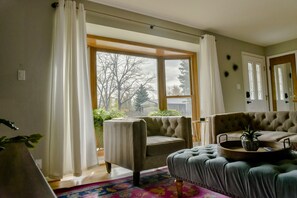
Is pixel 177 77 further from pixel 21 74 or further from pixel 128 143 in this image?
pixel 21 74

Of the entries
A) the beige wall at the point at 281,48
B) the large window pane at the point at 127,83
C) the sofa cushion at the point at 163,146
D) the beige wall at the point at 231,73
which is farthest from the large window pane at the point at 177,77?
the beige wall at the point at 281,48

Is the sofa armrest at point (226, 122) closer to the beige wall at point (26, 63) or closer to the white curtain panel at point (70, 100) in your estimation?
the white curtain panel at point (70, 100)

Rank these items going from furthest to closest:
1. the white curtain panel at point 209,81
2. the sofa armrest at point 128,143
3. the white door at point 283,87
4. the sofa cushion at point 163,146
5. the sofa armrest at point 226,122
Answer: the white door at point 283,87 < the white curtain panel at point 209,81 < the sofa armrest at point 226,122 < the sofa cushion at point 163,146 < the sofa armrest at point 128,143

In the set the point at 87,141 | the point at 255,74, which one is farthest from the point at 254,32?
the point at 87,141

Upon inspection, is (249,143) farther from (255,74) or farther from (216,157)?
(255,74)

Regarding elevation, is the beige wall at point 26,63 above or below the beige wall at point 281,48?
below

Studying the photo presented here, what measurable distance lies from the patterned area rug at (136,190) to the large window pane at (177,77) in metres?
2.27

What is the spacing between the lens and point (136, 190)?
84.5 inches

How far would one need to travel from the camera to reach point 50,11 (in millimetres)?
2695

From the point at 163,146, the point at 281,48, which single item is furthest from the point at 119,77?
the point at 281,48

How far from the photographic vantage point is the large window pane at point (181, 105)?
4441 mm

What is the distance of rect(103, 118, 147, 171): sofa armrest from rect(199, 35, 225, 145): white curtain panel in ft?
6.66

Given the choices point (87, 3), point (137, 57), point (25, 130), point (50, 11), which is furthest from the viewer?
point (137, 57)

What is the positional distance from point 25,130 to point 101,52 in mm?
1848
